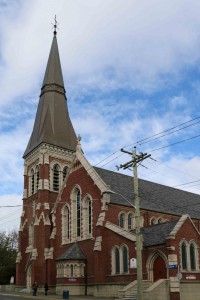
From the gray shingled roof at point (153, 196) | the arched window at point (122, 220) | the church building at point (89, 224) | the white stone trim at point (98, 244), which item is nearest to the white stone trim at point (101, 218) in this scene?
the church building at point (89, 224)

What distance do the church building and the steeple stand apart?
0.52 feet

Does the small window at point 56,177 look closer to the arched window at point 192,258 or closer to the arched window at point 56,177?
the arched window at point 56,177

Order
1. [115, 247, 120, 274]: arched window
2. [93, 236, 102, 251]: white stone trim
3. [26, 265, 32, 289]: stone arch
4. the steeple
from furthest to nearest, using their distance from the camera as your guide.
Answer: the steeple → [26, 265, 32, 289]: stone arch → [93, 236, 102, 251]: white stone trim → [115, 247, 120, 274]: arched window

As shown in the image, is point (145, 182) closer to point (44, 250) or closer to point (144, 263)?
point (44, 250)

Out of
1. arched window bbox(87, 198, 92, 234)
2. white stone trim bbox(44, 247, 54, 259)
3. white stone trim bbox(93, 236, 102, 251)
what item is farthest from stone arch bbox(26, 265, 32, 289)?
white stone trim bbox(93, 236, 102, 251)

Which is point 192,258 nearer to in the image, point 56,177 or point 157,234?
point 157,234

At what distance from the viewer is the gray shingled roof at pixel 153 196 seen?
146 ft

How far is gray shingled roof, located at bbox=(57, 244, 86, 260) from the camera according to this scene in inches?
1615

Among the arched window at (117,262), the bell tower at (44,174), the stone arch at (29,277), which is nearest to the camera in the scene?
the arched window at (117,262)

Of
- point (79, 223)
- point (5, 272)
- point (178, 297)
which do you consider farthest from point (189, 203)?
point (5, 272)

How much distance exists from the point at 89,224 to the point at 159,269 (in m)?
11.9

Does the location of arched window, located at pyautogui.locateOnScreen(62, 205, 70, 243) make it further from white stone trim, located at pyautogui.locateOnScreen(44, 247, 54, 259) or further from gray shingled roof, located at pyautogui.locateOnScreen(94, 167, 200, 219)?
gray shingled roof, located at pyautogui.locateOnScreen(94, 167, 200, 219)

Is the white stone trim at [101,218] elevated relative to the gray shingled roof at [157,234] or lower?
elevated

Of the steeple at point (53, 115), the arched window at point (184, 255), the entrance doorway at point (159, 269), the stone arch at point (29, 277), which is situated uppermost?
the steeple at point (53, 115)
